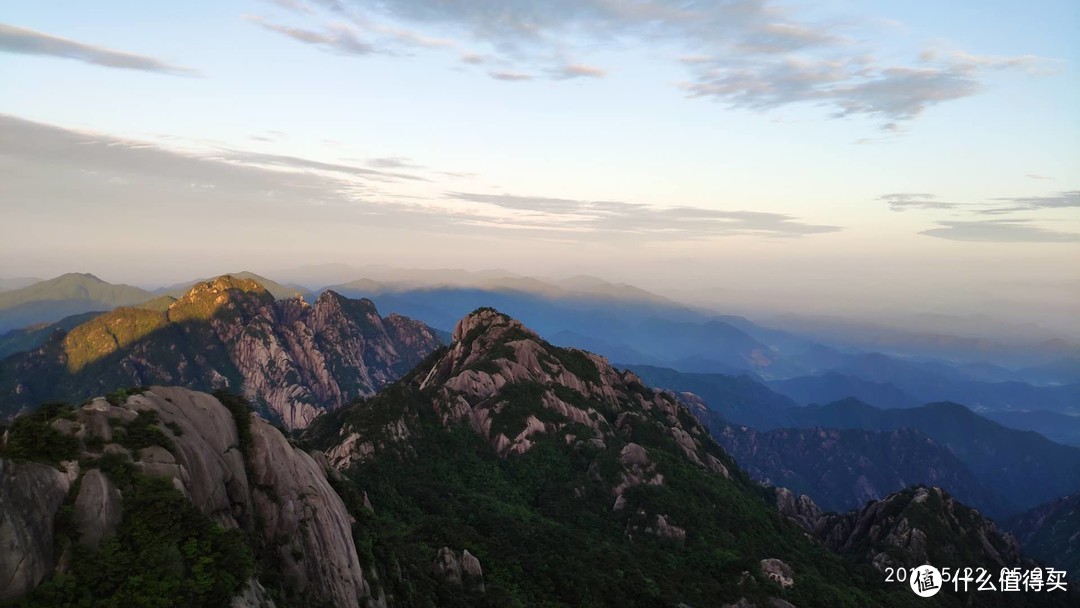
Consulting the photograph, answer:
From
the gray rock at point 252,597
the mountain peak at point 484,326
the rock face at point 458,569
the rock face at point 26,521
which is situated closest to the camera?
the rock face at point 26,521

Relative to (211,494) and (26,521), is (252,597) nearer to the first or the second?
(211,494)

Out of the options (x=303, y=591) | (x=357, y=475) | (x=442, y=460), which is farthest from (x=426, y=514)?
(x=303, y=591)

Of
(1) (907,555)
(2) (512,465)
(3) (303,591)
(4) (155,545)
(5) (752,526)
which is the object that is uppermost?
(4) (155,545)

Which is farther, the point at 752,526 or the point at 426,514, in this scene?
the point at 752,526

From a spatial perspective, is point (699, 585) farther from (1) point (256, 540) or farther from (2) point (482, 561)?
(1) point (256, 540)

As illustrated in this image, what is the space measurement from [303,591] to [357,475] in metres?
59.9

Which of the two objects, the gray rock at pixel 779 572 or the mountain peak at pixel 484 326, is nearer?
the gray rock at pixel 779 572

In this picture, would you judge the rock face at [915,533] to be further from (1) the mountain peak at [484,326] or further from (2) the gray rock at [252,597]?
(2) the gray rock at [252,597]

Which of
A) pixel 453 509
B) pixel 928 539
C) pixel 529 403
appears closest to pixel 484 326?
pixel 529 403

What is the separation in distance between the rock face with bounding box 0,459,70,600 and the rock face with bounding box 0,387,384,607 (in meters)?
0.04

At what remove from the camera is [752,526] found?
379ft

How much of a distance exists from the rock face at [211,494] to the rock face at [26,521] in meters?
0.04

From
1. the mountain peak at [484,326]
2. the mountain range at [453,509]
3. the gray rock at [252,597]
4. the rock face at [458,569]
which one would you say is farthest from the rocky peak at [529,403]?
the gray rock at [252,597]

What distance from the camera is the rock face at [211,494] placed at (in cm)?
2858
